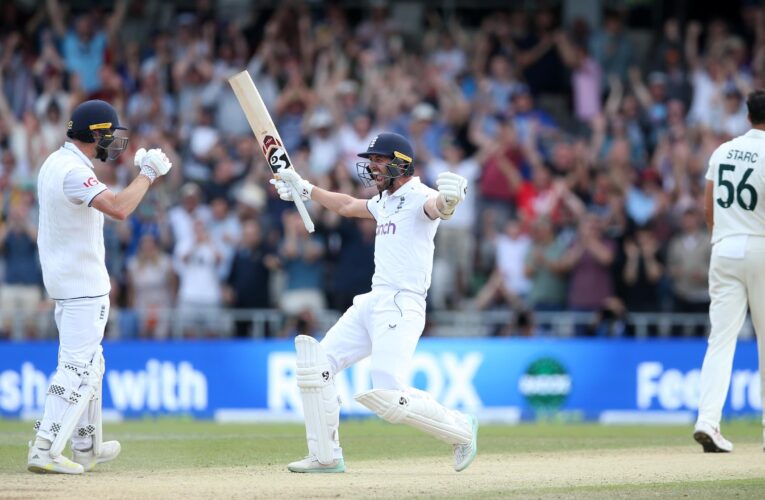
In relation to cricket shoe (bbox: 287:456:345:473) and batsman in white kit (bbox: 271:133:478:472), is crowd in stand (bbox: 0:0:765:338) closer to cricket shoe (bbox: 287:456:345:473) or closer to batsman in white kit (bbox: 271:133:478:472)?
batsman in white kit (bbox: 271:133:478:472)

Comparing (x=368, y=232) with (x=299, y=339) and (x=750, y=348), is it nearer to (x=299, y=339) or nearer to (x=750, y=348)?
(x=750, y=348)

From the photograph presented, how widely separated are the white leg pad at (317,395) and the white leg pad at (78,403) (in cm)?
142

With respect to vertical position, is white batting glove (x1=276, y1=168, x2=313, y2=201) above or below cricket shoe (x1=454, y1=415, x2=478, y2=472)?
above

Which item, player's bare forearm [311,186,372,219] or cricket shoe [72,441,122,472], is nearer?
cricket shoe [72,441,122,472]

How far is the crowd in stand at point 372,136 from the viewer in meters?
18.1

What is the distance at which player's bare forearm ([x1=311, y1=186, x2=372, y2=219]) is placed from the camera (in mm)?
10008

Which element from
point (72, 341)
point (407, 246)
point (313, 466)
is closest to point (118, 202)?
point (72, 341)

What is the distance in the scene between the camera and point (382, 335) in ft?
30.5

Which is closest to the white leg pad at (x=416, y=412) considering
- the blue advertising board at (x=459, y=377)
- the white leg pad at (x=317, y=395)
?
the white leg pad at (x=317, y=395)

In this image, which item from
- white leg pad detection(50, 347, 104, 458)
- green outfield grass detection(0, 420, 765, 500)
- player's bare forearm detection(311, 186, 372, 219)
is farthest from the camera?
player's bare forearm detection(311, 186, 372, 219)

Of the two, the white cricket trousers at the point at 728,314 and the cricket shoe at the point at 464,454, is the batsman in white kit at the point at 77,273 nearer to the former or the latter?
the cricket shoe at the point at 464,454

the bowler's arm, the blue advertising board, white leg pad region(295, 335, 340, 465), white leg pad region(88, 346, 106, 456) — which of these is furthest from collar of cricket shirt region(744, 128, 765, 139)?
the blue advertising board

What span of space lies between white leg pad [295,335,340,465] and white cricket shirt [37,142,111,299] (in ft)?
4.91

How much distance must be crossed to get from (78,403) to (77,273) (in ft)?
2.93
